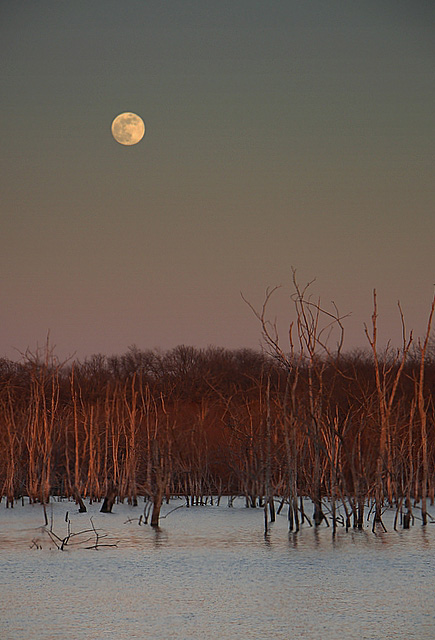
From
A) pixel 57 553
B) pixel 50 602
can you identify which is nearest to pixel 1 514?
pixel 57 553

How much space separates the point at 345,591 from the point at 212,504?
8176 millimetres

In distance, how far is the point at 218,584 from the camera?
6.30m

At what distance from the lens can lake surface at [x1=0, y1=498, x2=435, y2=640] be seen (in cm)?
482

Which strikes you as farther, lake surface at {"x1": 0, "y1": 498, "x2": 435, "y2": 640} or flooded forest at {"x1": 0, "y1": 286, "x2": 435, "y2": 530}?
flooded forest at {"x1": 0, "y1": 286, "x2": 435, "y2": 530}

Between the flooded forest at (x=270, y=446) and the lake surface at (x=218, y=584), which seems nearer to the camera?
the lake surface at (x=218, y=584)

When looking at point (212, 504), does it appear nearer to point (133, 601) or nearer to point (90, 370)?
point (133, 601)

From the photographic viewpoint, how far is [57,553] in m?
8.01

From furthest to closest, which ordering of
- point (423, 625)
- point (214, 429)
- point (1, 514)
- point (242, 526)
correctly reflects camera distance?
1. point (214, 429)
2. point (1, 514)
3. point (242, 526)
4. point (423, 625)

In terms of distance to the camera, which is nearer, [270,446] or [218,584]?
[218,584]

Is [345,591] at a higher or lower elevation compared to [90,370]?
lower

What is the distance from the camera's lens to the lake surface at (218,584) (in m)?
4.82

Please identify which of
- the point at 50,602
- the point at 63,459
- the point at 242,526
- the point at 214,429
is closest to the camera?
the point at 50,602

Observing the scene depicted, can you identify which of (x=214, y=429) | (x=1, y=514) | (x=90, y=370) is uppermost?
(x=90, y=370)

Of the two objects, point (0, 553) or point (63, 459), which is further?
point (63, 459)
